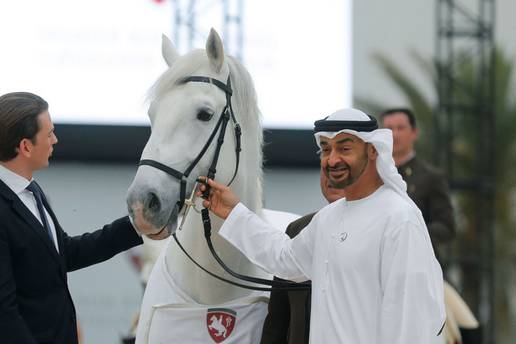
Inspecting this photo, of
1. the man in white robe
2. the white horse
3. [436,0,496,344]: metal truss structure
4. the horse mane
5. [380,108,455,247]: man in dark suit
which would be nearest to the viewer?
the man in white robe

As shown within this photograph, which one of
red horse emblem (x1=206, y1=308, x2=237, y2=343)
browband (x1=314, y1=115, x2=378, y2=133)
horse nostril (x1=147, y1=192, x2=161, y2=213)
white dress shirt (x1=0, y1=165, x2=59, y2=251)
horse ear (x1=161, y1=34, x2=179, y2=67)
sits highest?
horse ear (x1=161, y1=34, x2=179, y2=67)

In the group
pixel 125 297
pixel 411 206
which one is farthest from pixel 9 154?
pixel 125 297

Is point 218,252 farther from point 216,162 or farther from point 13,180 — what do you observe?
point 13,180

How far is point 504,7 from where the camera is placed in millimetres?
21078

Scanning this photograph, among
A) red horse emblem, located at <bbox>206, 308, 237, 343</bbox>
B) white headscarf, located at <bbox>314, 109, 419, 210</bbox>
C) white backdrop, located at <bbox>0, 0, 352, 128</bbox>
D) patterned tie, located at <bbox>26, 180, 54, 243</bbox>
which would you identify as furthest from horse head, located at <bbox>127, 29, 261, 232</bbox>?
white backdrop, located at <bbox>0, 0, 352, 128</bbox>

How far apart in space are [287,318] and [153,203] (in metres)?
0.79

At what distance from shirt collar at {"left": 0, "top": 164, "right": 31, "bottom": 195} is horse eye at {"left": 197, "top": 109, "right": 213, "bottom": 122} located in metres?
0.73

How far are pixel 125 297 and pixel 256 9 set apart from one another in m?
4.03

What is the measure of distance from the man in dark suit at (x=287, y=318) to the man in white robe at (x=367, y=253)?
0.32 metres

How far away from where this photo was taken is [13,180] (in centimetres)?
387

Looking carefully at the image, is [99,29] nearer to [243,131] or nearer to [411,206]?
[243,131]

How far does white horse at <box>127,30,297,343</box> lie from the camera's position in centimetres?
405

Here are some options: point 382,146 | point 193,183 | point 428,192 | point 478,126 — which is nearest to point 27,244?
point 193,183

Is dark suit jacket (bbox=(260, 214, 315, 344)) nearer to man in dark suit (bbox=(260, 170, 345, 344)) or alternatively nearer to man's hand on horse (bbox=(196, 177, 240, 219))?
man in dark suit (bbox=(260, 170, 345, 344))
